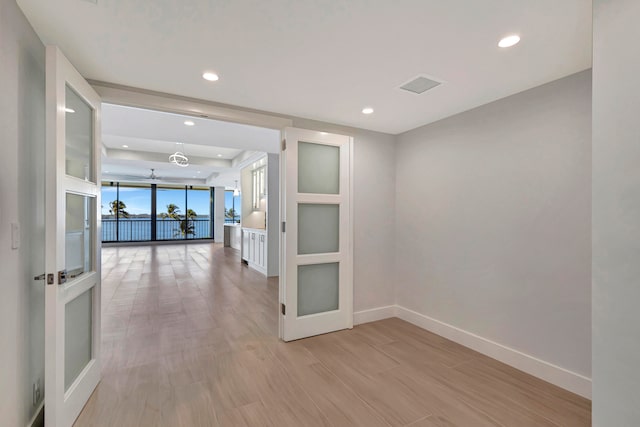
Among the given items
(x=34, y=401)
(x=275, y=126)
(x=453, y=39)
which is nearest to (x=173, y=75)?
(x=275, y=126)

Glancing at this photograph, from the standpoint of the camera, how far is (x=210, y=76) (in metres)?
2.25

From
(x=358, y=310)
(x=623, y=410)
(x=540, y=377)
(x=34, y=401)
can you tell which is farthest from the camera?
(x=358, y=310)

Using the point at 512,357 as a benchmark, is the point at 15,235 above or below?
above

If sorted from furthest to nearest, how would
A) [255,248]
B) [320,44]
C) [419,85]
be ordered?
1. [255,248]
2. [419,85]
3. [320,44]

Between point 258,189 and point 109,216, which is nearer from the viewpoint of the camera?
point 258,189

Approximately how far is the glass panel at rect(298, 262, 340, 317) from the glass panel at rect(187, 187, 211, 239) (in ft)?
37.1

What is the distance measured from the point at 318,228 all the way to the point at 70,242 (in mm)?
2173

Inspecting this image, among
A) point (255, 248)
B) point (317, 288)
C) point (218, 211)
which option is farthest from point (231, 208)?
point (317, 288)

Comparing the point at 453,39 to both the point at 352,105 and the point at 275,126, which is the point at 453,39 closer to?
the point at 352,105

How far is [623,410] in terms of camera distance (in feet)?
4.03

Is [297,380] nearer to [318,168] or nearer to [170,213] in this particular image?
[318,168]

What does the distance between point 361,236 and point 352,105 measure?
62.0 inches

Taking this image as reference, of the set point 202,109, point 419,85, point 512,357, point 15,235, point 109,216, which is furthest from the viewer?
point 109,216

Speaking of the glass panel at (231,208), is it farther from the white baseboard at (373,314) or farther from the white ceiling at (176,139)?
the white baseboard at (373,314)
